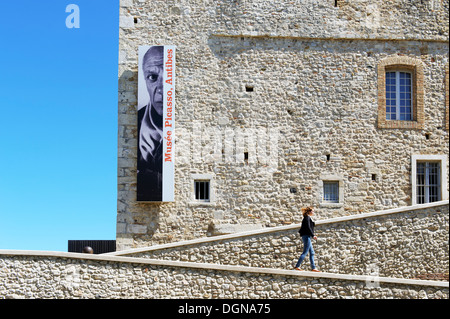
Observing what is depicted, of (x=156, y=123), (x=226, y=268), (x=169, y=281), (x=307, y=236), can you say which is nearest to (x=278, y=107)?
(x=156, y=123)

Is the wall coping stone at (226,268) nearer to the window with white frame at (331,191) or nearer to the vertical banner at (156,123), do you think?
the vertical banner at (156,123)

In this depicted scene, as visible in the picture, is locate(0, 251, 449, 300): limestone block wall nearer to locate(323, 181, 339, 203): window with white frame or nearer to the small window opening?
the small window opening

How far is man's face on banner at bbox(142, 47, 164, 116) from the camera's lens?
1495 cm

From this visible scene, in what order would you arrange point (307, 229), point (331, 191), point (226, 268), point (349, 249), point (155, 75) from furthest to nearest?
point (331, 191) < point (155, 75) < point (349, 249) < point (307, 229) < point (226, 268)

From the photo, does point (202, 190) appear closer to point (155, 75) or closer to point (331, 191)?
point (155, 75)

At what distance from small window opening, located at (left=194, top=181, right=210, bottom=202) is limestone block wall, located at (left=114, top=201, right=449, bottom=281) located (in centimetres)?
257

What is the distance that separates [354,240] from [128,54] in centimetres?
822

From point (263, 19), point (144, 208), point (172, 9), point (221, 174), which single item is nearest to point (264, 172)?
point (221, 174)

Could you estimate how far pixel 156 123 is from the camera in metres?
14.9

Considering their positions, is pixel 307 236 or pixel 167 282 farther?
pixel 307 236

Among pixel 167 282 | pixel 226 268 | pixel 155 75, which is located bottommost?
pixel 167 282

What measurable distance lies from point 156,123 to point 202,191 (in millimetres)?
2345

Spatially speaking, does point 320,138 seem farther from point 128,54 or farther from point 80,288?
point 80,288

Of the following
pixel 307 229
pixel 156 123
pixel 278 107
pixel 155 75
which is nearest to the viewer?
pixel 307 229
